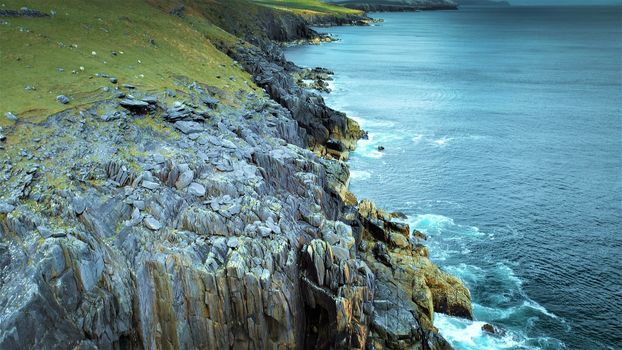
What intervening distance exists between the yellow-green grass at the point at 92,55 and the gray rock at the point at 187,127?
324 inches

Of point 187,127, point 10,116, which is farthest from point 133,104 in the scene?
point 10,116

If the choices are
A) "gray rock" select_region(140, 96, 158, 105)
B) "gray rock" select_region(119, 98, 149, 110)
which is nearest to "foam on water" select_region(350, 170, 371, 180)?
"gray rock" select_region(140, 96, 158, 105)

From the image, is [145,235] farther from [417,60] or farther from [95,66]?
[417,60]

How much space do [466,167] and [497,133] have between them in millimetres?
21864

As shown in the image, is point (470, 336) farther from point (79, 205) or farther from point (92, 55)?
point (92, 55)

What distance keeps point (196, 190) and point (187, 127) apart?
11532 millimetres

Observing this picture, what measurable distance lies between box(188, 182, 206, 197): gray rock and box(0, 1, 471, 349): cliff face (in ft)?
0.26

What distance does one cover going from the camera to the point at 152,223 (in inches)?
1455

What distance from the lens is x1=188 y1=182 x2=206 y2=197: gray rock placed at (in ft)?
134

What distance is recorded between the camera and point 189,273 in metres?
34.7

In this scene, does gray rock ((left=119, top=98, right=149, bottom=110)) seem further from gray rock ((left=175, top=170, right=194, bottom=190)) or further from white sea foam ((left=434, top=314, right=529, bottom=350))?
white sea foam ((left=434, top=314, right=529, bottom=350))

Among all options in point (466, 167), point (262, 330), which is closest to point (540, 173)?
point (466, 167)

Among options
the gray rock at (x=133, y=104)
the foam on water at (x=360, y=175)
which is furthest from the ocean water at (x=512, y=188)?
the gray rock at (x=133, y=104)

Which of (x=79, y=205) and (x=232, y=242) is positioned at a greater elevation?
(x=79, y=205)
